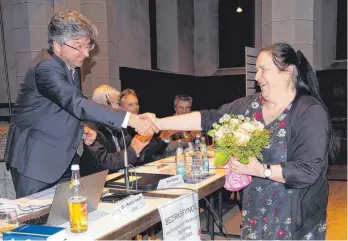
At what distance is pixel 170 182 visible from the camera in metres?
2.11

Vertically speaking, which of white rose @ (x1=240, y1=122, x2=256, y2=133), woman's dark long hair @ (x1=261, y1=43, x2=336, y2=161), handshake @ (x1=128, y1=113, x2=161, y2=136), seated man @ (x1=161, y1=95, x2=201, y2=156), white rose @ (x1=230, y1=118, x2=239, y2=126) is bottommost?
seated man @ (x1=161, y1=95, x2=201, y2=156)

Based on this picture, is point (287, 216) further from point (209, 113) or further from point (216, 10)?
point (216, 10)

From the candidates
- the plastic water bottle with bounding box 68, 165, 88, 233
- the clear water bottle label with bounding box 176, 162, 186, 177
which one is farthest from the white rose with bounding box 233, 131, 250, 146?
the clear water bottle label with bounding box 176, 162, 186, 177

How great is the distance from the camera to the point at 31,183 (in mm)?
2000

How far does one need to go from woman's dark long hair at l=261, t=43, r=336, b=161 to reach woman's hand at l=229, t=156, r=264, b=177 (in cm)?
35

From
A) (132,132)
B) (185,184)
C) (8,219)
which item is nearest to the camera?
(8,219)

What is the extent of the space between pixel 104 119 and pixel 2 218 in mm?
813

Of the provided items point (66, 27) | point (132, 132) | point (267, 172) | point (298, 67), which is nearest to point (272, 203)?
point (267, 172)

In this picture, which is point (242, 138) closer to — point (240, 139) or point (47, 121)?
point (240, 139)

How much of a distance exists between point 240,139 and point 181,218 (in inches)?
20.4

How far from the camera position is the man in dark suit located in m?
1.95

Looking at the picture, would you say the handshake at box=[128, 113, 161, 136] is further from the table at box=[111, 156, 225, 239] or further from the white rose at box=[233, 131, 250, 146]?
the white rose at box=[233, 131, 250, 146]

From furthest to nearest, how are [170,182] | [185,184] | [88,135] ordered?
[88,135]
[185,184]
[170,182]

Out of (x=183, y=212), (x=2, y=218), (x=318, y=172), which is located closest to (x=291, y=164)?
(x=318, y=172)
